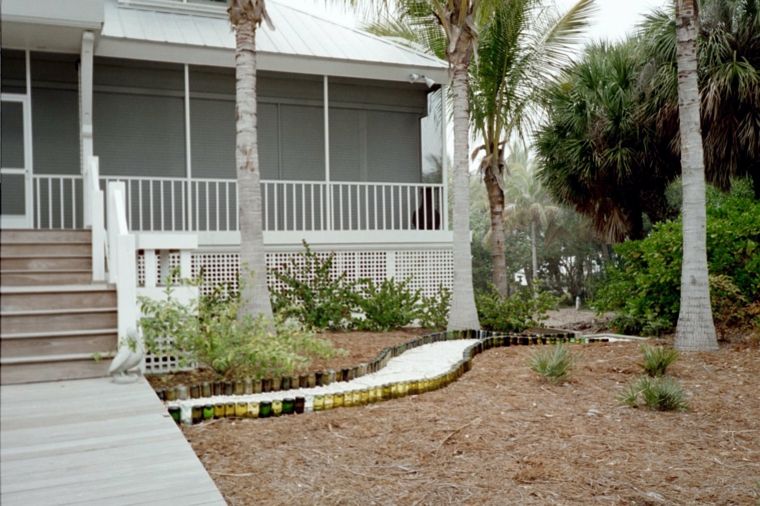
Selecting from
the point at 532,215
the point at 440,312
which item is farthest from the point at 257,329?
the point at 532,215

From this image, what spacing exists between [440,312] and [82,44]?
647 centimetres

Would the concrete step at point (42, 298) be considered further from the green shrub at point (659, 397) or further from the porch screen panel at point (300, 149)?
the porch screen panel at point (300, 149)

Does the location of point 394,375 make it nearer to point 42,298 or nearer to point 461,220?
point 461,220

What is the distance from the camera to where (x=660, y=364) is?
6.68 metres

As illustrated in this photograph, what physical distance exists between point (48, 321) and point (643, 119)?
45.7 feet

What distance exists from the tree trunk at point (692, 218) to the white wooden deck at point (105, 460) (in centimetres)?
707

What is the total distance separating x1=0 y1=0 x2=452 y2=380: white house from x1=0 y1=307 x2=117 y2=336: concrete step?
28.4 feet

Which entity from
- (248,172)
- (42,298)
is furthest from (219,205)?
(42,298)

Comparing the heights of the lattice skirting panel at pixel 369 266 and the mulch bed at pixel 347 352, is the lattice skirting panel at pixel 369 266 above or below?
above

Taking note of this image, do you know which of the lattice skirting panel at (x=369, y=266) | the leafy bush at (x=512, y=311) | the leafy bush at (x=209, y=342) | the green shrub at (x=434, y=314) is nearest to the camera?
the leafy bush at (x=209, y=342)

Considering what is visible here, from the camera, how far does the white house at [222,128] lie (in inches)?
396

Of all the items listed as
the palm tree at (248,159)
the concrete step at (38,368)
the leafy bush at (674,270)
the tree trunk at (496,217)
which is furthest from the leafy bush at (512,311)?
the concrete step at (38,368)

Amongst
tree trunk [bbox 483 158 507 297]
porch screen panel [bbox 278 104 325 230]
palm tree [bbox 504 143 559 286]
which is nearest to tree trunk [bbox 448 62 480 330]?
porch screen panel [bbox 278 104 325 230]

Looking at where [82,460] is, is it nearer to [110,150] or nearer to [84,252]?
[84,252]
